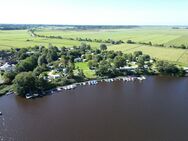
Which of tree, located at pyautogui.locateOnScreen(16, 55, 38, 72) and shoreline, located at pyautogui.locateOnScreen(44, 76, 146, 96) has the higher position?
tree, located at pyautogui.locateOnScreen(16, 55, 38, 72)

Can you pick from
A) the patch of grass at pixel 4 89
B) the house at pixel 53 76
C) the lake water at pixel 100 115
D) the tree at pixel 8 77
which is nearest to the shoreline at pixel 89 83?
the lake water at pixel 100 115

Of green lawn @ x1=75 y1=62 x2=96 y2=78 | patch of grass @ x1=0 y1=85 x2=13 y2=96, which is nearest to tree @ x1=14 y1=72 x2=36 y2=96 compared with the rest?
patch of grass @ x1=0 y1=85 x2=13 y2=96

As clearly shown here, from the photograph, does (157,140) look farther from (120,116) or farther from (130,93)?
(130,93)

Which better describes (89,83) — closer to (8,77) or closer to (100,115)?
(8,77)

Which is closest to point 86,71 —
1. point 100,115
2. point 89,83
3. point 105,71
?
point 105,71

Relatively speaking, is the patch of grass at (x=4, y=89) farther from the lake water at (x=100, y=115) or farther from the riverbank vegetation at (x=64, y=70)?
the lake water at (x=100, y=115)

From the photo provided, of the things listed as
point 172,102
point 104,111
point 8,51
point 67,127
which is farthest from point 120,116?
point 8,51

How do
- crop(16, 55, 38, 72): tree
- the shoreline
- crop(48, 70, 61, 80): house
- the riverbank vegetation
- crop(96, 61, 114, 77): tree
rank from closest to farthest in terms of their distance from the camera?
the riverbank vegetation < the shoreline < crop(48, 70, 61, 80): house < crop(96, 61, 114, 77): tree < crop(16, 55, 38, 72): tree

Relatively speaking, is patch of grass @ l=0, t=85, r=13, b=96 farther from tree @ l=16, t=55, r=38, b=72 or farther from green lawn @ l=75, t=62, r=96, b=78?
green lawn @ l=75, t=62, r=96, b=78

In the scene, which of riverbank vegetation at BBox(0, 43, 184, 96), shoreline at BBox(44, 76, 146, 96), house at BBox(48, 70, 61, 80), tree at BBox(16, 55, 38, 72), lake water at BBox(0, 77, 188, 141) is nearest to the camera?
lake water at BBox(0, 77, 188, 141)
